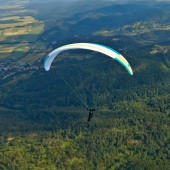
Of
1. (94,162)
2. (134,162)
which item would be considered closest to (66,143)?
(94,162)

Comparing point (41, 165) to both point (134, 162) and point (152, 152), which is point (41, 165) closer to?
point (134, 162)

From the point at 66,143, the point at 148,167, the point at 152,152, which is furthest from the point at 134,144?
the point at 66,143

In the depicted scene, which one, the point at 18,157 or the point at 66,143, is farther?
the point at 66,143

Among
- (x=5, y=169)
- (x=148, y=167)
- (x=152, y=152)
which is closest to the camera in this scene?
(x=5, y=169)

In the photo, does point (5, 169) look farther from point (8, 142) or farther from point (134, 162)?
point (134, 162)

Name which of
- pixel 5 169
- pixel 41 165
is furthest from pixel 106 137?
pixel 5 169

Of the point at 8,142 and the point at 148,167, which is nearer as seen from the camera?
the point at 148,167

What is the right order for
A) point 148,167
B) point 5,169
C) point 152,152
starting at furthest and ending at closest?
point 152,152
point 148,167
point 5,169

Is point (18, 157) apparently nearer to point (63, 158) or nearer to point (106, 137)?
point (63, 158)
